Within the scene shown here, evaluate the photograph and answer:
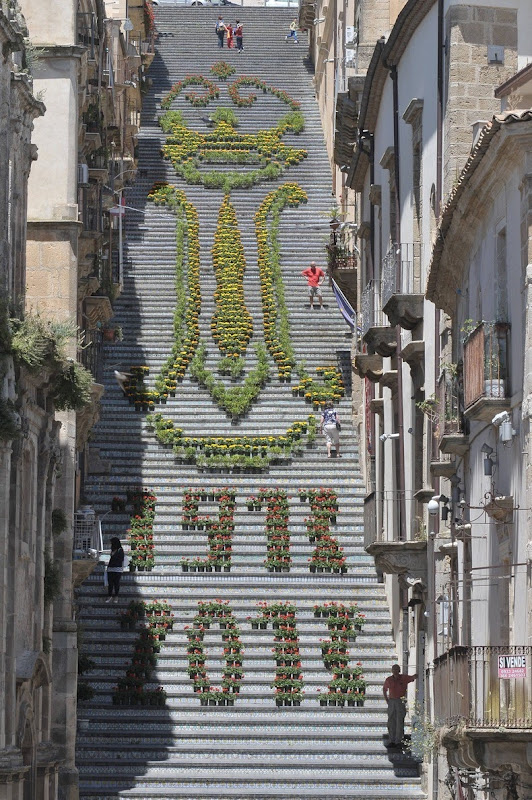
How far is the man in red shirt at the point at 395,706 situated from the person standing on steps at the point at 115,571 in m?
6.68

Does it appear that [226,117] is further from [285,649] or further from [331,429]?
[285,649]

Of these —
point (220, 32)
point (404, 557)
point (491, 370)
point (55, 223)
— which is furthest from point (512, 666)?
point (220, 32)

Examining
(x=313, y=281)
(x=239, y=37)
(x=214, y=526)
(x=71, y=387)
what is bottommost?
(x=214, y=526)

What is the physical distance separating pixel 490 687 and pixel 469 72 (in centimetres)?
1276

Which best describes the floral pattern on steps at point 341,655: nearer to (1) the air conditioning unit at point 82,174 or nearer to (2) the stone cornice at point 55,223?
(2) the stone cornice at point 55,223

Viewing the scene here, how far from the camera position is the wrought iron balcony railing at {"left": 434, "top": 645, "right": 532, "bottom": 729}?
76.4 ft

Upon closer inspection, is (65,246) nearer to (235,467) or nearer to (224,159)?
(235,467)

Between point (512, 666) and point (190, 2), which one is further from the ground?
point (190, 2)

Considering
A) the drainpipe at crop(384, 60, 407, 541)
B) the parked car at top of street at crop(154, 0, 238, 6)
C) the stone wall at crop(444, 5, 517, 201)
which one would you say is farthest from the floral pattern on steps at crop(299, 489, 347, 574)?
the parked car at top of street at crop(154, 0, 238, 6)

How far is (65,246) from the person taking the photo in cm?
3981

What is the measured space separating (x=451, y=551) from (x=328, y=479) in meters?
15.3

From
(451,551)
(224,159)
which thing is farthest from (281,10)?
(451,551)

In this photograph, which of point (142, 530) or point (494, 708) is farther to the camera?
point (142, 530)

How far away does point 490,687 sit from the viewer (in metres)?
24.0
